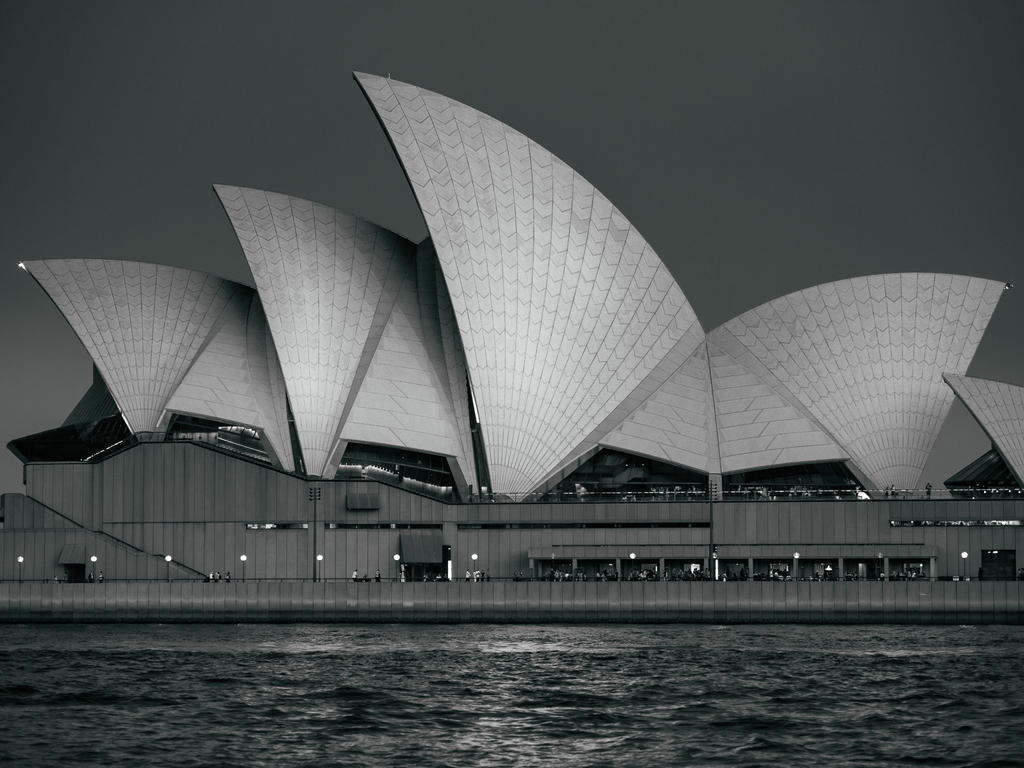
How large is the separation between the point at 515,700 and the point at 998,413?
120 ft

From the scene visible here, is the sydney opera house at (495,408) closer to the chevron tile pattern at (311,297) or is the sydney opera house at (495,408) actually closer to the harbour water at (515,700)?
the chevron tile pattern at (311,297)

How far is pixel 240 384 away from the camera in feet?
233

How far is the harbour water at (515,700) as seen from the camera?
107 ft

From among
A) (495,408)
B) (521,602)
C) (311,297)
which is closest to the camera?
(521,602)

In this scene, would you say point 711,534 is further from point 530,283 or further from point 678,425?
point 530,283

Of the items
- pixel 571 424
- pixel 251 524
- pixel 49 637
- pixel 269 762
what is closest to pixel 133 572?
pixel 251 524

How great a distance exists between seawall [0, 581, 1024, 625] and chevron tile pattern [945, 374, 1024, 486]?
8509 millimetres

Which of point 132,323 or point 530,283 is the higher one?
point 530,283

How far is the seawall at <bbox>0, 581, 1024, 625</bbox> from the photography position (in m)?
61.9

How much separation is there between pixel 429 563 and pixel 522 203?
51.5 ft

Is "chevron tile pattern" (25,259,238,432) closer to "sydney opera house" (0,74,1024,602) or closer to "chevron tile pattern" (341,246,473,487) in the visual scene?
"sydney opera house" (0,74,1024,602)

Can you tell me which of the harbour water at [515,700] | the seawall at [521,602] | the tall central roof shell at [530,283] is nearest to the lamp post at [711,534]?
the seawall at [521,602]

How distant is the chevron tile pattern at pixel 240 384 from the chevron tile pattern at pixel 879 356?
2178 centimetres

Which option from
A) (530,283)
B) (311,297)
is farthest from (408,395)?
(530,283)
